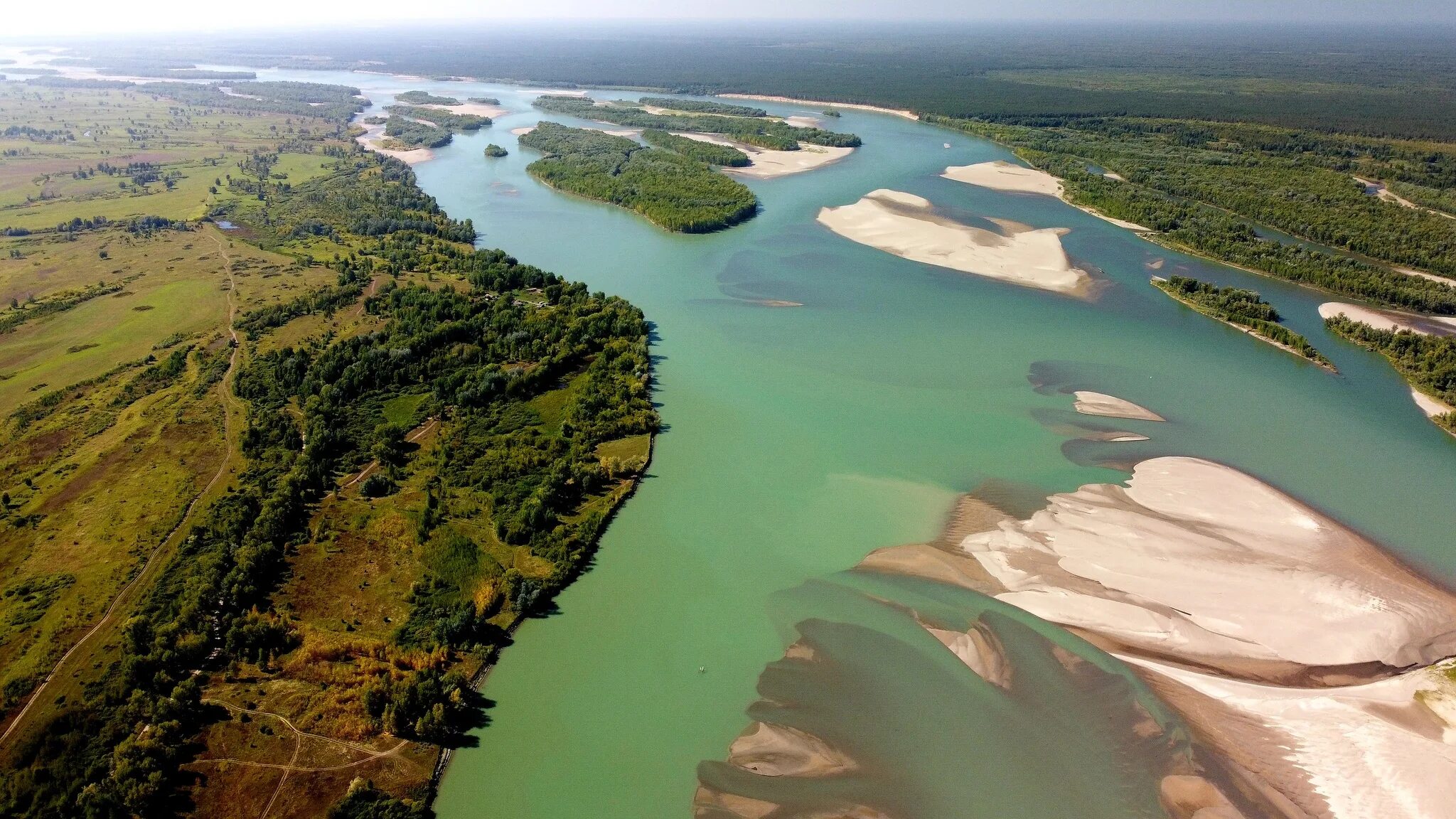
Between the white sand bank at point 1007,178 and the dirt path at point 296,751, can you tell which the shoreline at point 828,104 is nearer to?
the white sand bank at point 1007,178

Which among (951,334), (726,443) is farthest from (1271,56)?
(726,443)

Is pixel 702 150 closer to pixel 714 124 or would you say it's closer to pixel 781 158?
pixel 781 158

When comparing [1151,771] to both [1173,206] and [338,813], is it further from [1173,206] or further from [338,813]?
[1173,206]

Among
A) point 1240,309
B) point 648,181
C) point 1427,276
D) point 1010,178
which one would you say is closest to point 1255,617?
point 1240,309

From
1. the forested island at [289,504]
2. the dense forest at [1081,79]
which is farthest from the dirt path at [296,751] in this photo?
the dense forest at [1081,79]

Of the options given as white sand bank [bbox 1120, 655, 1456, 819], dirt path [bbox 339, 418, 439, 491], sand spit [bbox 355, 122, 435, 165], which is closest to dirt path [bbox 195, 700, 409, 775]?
dirt path [bbox 339, 418, 439, 491]

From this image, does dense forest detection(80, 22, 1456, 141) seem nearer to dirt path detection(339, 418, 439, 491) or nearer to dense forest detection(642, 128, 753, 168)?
dense forest detection(642, 128, 753, 168)
